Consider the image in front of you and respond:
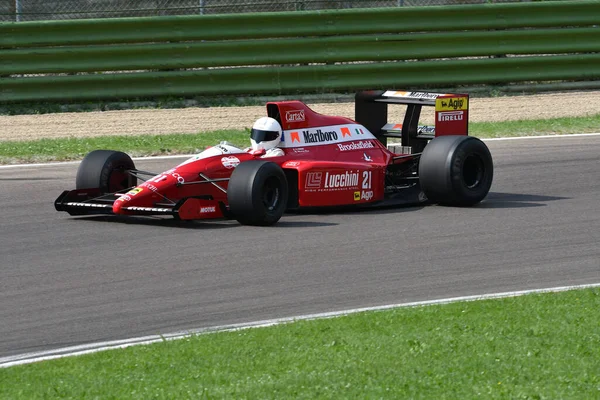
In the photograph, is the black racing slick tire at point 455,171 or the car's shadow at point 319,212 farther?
the black racing slick tire at point 455,171

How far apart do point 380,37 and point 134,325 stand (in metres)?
12.3

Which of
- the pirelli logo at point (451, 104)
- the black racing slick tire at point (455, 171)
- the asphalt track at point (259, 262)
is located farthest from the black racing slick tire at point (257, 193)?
the pirelli logo at point (451, 104)

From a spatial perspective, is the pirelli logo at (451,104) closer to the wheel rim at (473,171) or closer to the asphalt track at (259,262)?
the wheel rim at (473,171)

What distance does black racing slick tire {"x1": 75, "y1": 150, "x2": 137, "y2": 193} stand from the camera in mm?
10750

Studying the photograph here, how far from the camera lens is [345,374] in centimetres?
570

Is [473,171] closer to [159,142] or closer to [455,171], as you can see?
[455,171]

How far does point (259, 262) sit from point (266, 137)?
2.33 meters

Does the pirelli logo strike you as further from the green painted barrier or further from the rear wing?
the green painted barrier

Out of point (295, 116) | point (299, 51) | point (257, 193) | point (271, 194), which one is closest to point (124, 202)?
point (257, 193)

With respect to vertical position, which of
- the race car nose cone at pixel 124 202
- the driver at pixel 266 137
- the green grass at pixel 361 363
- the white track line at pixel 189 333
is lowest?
the white track line at pixel 189 333

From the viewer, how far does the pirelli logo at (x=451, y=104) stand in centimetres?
1188

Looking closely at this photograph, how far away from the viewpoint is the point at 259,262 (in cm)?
881

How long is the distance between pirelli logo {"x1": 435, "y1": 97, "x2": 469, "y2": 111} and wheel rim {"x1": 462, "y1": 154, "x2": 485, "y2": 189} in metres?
0.74

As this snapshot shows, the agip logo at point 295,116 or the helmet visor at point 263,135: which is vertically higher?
the agip logo at point 295,116
